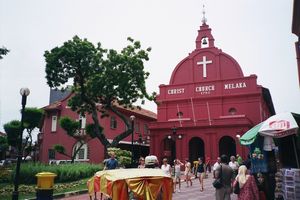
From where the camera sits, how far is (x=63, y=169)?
1939 centimetres

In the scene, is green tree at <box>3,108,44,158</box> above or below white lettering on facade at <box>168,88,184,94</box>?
below

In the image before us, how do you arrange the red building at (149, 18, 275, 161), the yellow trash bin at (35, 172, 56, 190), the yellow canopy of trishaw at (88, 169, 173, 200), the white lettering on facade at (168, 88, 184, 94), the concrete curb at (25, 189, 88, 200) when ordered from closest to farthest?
the yellow canopy of trishaw at (88, 169, 173, 200), the yellow trash bin at (35, 172, 56, 190), the concrete curb at (25, 189, 88, 200), the red building at (149, 18, 275, 161), the white lettering on facade at (168, 88, 184, 94)

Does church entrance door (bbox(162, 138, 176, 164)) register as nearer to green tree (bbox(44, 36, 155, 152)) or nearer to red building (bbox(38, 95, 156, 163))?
red building (bbox(38, 95, 156, 163))

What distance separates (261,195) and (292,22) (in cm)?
892

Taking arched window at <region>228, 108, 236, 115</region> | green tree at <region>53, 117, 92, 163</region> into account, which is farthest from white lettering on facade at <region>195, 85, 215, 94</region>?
green tree at <region>53, 117, 92, 163</region>

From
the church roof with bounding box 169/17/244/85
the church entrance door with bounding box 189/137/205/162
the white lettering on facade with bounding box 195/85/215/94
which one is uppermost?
the church roof with bounding box 169/17/244/85

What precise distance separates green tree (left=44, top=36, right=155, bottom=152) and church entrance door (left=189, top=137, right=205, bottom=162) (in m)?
10.7

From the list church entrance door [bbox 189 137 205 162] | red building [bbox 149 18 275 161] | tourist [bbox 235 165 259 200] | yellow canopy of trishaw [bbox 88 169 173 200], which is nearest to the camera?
yellow canopy of trishaw [bbox 88 169 173 200]

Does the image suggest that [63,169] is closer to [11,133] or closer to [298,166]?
[298,166]

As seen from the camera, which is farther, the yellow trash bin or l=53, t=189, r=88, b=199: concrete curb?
l=53, t=189, r=88, b=199: concrete curb

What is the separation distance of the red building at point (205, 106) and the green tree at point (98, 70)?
27.3ft

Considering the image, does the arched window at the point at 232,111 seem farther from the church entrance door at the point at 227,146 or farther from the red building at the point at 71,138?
the red building at the point at 71,138

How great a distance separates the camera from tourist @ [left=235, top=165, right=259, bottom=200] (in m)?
7.56

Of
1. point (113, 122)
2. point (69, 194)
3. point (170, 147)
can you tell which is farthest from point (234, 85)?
point (69, 194)
